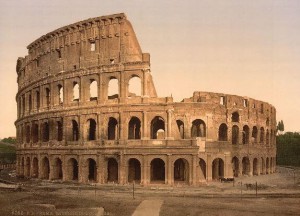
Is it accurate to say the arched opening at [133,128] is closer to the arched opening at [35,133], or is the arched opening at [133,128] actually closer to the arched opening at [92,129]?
the arched opening at [92,129]

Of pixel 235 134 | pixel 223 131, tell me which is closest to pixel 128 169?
pixel 223 131

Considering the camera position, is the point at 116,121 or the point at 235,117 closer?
the point at 116,121

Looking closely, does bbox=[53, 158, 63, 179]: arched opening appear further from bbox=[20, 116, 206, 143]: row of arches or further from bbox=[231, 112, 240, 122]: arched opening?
bbox=[231, 112, 240, 122]: arched opening

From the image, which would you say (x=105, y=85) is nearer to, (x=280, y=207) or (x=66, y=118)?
(x=66, y=118)

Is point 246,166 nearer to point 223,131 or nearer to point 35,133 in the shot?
point 223,131

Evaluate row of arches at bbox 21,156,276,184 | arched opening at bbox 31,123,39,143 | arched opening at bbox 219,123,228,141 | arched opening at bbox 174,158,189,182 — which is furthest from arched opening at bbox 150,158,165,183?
arched opening at bbox 31,123,39,143

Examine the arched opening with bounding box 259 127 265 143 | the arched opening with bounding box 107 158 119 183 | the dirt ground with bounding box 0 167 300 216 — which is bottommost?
the dirt ground with bounding box 0 167 300 216

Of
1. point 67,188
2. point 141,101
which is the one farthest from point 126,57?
point 67,188
